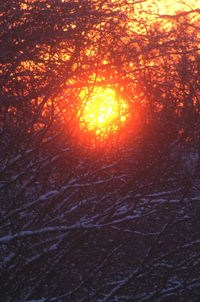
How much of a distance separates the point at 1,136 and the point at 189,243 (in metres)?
2.25

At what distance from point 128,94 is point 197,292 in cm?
719

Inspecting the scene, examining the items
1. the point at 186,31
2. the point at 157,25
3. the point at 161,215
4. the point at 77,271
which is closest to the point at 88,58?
the point at 157,25

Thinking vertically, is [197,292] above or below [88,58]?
below

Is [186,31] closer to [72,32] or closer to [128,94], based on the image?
[128,94]

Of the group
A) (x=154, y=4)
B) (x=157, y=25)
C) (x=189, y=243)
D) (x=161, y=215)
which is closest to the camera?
(x=189, y=243)

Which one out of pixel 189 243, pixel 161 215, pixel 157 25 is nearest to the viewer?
pixel 189 243

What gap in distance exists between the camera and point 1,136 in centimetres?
582

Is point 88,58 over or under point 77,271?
over

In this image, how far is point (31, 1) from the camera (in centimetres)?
584

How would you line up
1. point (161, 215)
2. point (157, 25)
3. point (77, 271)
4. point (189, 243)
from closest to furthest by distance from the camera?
point (189, 243) < point (157, 25) < point (77, 271) < point (161, 215)

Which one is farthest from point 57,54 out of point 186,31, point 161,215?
point 161,215

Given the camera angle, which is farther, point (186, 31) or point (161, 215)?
point (161, 215)

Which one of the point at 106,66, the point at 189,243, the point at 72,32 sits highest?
the point at 72,32

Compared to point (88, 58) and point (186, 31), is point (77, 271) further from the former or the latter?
point (88, 58)
